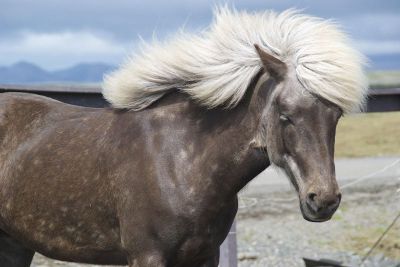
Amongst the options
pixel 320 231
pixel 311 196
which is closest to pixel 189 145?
pixel 311 196

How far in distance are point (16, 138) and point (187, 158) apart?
1.15 metres

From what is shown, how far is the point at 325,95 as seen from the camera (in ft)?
12.7

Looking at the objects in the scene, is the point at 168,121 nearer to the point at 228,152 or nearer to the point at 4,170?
the point at 228,152

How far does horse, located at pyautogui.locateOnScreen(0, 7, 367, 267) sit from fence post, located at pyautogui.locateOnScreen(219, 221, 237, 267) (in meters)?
1.57

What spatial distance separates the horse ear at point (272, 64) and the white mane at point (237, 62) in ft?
0.23

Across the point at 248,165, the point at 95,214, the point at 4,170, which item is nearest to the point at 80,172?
the point at 95,214

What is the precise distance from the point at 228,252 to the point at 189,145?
1.99 m

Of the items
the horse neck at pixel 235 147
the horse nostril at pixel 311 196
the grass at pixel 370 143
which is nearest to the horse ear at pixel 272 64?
the horse neck at pixel 235 147

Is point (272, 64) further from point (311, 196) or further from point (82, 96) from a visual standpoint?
point (82, 96)

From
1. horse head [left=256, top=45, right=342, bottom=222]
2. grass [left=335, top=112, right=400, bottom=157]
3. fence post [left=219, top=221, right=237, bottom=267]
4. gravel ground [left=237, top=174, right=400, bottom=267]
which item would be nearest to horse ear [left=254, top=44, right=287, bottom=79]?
horse head [left=256, top=45, right=342, bottom=222]

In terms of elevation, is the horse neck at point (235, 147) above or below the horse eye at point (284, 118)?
below

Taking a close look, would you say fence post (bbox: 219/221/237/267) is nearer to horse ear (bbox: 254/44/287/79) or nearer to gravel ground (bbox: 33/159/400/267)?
gravel ground (bbox: 33/159/400/267)

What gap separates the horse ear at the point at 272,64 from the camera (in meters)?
3.97

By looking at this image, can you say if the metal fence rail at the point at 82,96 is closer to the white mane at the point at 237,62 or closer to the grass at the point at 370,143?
the white mane at the point at 237,62
